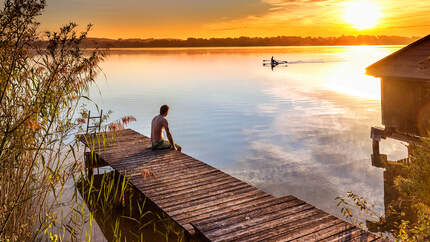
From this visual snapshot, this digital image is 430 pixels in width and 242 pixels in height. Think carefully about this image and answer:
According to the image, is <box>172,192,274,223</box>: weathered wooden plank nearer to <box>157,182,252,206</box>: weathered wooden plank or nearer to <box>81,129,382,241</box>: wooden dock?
<box>81,129,382,241</box>: wooden dock

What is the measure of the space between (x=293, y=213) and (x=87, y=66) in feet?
14.4

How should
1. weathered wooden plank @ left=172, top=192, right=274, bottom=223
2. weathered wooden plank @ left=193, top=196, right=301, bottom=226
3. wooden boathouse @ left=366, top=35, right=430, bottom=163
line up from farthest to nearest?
1. wooden boathouse @ left=366, top=35, right=430, bottom=163
2. weathered wooden plank @ left=172, top=192, right=274, bottom=223
3. weathered wooden plank @ left=193, top=196, right=301, bottom=226

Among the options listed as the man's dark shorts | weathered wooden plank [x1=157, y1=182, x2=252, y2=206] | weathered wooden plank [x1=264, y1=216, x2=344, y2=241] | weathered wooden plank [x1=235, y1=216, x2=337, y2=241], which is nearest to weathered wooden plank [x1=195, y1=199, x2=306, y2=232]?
weathered wooden plank [x1=235, y1=216, x2=337, y2=241]

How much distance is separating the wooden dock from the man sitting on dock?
1.15 m

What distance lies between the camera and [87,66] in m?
5.59

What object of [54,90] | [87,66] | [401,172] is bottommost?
[401,172]

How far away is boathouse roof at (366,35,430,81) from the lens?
13792mm

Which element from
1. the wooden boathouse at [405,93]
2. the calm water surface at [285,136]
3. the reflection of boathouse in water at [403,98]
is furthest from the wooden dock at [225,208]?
the wooden boathouse at [405,93]

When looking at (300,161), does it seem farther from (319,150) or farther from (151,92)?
(151,92)

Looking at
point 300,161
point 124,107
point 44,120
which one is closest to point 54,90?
point 44,120

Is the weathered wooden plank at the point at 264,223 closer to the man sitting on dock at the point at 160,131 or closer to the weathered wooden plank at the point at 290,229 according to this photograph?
the weathered wooden plank at the point at 290,229

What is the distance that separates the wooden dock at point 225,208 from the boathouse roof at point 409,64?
31.9 feet

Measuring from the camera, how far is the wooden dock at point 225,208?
5.50 metres

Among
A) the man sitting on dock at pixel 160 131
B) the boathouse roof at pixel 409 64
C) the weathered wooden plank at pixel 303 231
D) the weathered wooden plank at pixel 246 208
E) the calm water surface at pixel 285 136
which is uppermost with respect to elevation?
the boathouse roof at pixel 409 64
